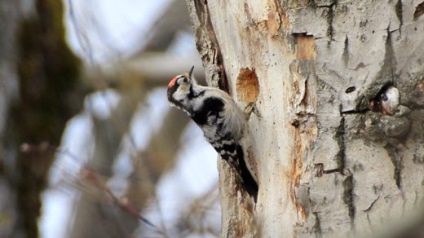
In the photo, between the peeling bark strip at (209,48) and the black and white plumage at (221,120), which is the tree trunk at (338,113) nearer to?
the black and white plumage at (221,120)

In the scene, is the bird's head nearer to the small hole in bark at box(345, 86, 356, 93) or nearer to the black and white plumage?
the black and white plumage

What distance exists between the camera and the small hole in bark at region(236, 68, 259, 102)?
3.19m

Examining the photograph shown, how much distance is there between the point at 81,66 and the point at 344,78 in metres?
3.01

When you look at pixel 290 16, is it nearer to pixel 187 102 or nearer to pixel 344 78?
pixel 344 78

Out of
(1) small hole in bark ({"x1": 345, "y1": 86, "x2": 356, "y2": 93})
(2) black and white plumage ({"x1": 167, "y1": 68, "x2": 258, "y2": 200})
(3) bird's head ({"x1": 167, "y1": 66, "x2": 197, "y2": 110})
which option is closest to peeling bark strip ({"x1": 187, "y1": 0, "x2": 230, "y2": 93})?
(2) black and white plumage ({"x1": 167, "y1": 68, "x2": 258, "y2": 200})

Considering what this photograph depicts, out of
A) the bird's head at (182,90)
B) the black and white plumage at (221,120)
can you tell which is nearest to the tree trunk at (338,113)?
the black and white plumage at (221,120)

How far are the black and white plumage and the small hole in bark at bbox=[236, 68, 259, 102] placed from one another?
50mm

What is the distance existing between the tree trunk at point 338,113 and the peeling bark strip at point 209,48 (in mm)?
269

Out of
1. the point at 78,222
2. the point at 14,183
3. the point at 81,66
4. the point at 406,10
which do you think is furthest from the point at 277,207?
the point at 78,222

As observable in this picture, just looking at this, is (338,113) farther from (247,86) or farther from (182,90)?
(182,90)

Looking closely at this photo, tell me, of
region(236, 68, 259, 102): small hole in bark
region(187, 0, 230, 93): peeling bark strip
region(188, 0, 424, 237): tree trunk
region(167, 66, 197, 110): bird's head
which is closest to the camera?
region(188, 0, 424, 237): tree trunk

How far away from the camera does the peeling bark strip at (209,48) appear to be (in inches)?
133

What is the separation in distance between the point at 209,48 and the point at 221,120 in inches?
10.3

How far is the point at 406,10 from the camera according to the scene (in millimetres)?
2639
